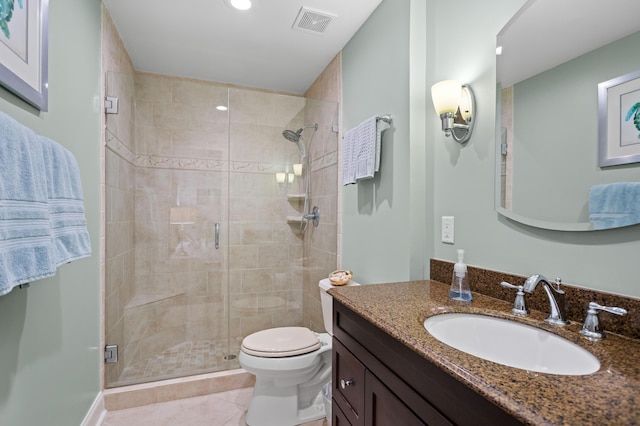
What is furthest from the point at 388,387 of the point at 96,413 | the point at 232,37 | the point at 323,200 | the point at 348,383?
the point at 232,37

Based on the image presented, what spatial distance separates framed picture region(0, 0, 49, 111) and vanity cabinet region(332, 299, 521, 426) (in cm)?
130

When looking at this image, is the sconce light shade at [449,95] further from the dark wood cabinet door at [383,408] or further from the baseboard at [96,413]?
the baseboard at [96,413]

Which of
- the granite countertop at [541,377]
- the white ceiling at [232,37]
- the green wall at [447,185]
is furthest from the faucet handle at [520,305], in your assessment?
the white ceiling at [232,37]

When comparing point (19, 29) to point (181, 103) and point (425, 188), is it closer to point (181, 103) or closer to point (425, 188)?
point (181, 103)

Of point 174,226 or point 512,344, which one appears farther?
point 174,226

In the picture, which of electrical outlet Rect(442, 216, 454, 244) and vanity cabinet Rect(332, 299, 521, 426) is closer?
vanity cabinet Rect(332, 299, 521, 426)

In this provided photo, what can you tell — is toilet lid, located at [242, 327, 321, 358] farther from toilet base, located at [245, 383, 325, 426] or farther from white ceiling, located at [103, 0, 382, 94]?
white ceiling, located at [103, 0, 382, 94]

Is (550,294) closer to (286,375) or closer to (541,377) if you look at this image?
(541,377)

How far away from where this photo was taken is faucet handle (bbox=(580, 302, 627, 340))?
776mm

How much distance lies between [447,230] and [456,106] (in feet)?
1.81

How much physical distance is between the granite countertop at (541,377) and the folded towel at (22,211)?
0.94 meters

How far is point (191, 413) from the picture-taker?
6.26 ft

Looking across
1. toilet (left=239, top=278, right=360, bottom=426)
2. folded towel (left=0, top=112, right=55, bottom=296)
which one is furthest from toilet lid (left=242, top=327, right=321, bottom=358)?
folded towel (left=0, top=112, right=55, bottom=296)

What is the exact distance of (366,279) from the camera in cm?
197
